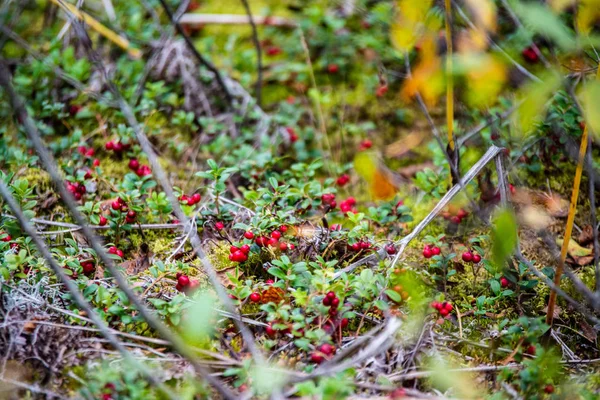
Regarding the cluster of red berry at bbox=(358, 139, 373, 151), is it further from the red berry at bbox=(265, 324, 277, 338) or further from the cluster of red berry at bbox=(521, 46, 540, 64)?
the red berry at bbox=(265, 324, 277, 338)

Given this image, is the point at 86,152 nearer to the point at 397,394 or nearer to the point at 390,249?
the point at 390,249

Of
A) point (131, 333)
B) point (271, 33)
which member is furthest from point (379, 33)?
point (131, 333)

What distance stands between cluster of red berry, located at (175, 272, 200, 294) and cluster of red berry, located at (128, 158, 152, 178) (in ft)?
2.89

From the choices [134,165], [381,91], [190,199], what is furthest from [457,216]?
[134,165]

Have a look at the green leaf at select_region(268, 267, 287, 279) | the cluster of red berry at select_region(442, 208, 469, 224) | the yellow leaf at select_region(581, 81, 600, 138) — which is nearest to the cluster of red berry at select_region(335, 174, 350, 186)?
the cluster of red berry at select_region(442, 208, 469, 224)

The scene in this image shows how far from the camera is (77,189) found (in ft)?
9.11

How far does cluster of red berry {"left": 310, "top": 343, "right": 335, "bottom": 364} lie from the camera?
195 centimetres

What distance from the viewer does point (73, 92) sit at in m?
3.47

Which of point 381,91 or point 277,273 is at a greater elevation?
point 381,91

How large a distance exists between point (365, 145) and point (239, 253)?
1.36m

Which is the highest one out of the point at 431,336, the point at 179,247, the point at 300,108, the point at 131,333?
the point at 300,108

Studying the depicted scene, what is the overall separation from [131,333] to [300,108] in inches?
79.1

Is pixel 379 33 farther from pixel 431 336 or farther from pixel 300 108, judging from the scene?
pixel 431 336

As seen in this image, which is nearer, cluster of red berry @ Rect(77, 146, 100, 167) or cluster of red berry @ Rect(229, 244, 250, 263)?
cluster of red berry @ Rect(229, 244, 250, 263)
